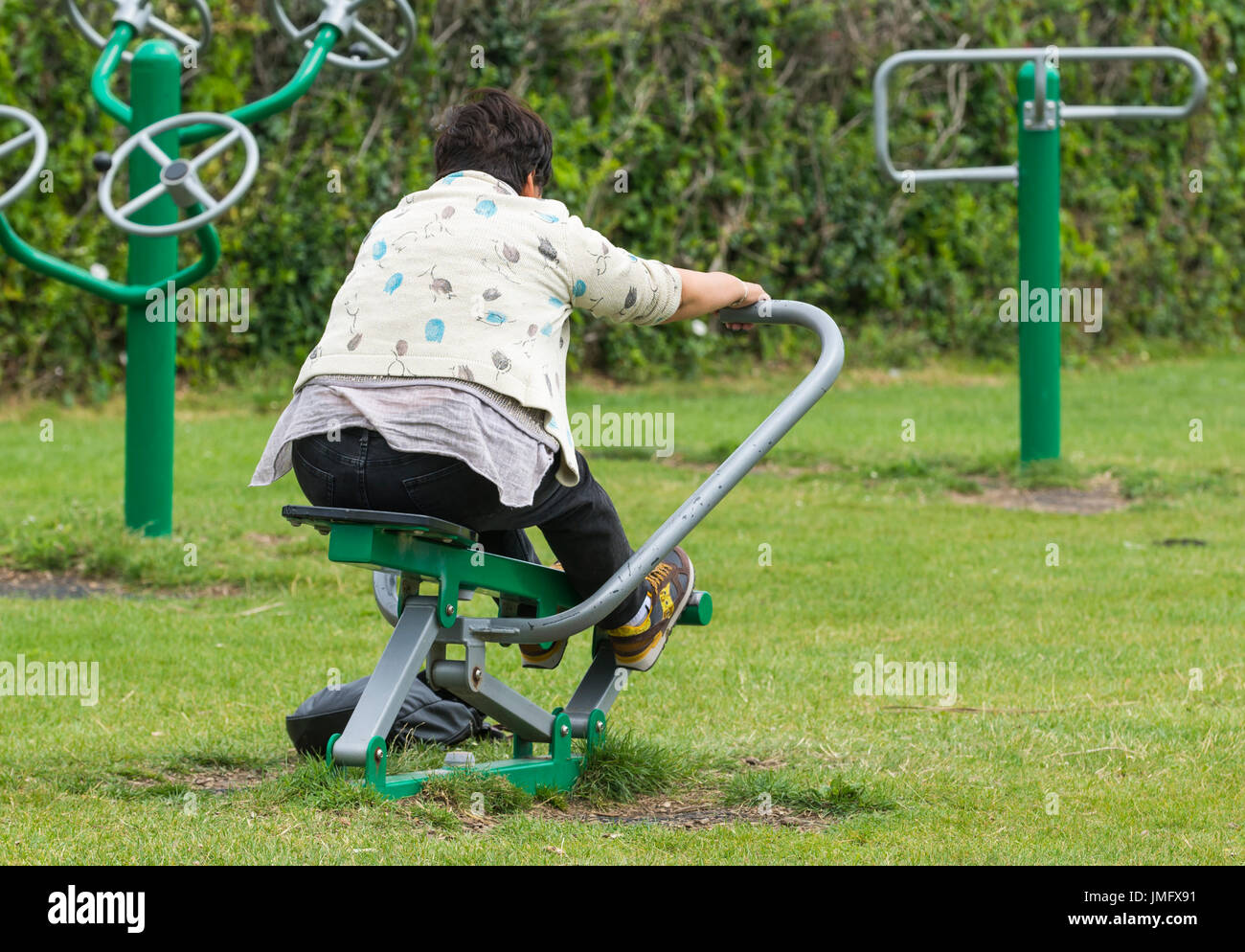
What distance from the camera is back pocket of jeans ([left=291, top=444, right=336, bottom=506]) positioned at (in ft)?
9.84

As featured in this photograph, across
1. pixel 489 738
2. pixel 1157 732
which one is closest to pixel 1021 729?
pixel 1157 732

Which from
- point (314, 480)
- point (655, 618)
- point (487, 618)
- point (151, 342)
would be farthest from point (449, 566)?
point (151, 342)

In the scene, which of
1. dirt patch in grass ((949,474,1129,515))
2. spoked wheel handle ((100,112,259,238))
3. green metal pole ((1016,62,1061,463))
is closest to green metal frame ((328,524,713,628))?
spoked wheel handle ((100,112,259,238))

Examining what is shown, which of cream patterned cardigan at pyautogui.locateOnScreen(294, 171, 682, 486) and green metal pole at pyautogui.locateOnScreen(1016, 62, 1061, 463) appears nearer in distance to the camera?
cream patterned cardigan at pyautogui.locateOnScreen(294, 171, 682, 486)

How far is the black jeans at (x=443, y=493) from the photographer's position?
9.68ft

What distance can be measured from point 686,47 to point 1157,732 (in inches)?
322

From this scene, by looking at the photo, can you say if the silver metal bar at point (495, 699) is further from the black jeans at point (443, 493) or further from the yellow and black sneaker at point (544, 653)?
the black jeans at point (443, 493)

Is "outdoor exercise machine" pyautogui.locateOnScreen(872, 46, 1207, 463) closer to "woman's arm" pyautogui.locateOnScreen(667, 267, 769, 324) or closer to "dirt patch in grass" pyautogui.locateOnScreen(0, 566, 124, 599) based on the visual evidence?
"dirt patch in grass" pyautogui.locateOnScreen(0, 566, 124, 599)

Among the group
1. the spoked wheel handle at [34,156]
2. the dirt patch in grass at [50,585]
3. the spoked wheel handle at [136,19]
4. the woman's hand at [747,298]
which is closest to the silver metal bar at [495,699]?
the woman's hand at [747,298]

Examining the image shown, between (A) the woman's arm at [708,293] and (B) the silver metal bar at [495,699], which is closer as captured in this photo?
(B) the silver metal bar at [495,699]

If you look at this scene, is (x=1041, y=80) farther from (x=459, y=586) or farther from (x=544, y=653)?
(x=459, y=586)

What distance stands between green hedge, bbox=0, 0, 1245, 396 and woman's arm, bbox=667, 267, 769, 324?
624 centimetres

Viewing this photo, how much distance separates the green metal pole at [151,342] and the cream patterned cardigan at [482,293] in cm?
295

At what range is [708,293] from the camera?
3.32m
